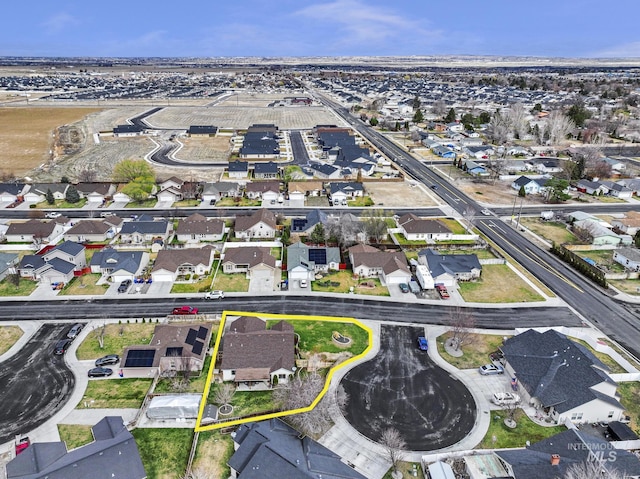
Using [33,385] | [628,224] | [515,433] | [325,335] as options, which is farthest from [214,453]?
[628,224]

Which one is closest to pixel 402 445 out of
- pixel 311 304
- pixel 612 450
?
pixel 612 450

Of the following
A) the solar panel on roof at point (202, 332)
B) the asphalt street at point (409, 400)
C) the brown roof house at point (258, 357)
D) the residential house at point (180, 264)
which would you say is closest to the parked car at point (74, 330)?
the residential house at point (180, 264)

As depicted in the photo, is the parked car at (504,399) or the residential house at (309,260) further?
the residential house at (309,260)

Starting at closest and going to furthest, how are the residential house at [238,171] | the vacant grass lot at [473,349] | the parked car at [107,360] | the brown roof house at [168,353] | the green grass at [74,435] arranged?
the green grass at [74,435] < the brown roof house at [168,353] < the parked car at [107,360] < the vacant grass lot at [473,349] < the residential house at [238,171]

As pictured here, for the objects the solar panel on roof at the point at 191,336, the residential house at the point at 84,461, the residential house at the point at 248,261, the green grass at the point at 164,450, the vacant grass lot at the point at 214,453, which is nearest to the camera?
the residential house at the point at 84,461

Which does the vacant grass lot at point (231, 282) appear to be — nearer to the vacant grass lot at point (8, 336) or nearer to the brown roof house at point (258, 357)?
→ the brown roof house at point (258, 357)

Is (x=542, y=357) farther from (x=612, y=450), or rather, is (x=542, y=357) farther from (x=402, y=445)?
(x=402, y=445)
